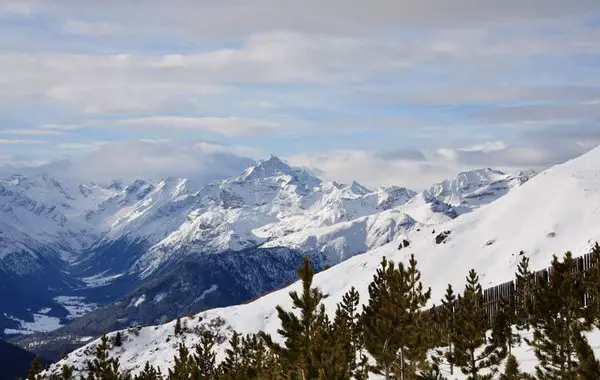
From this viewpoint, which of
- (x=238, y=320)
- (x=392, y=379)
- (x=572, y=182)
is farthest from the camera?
(x=238, y=320)

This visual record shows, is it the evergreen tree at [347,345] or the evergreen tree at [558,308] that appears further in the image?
the evergreen tree at [558,308]

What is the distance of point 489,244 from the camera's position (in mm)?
106875

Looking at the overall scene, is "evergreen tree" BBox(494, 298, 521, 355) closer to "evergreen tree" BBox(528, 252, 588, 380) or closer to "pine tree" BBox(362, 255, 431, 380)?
"pine tree" BBox(362, 255, 431, 380)

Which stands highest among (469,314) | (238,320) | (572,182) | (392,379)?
(572,182)

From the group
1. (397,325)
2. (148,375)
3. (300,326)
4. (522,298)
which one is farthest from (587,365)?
(148,375)

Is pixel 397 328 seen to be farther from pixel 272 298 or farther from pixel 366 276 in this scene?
pixel 272 298

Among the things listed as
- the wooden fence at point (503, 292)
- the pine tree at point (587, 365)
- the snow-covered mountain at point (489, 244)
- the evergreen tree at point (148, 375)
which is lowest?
the pine tree at point (587, 365)

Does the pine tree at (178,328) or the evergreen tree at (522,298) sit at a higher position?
the pine tree at (178,328)

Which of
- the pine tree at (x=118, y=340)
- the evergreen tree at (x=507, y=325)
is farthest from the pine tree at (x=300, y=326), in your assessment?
the pine tree at (x=118, y=340)

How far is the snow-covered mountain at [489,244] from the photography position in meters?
95.8

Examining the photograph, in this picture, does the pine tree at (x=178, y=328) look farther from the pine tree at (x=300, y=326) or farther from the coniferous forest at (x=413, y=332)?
the pine tree at (x=300, y=326)

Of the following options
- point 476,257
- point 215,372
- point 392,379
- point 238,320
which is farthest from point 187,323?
point 392,379

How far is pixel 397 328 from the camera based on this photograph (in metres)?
43.1

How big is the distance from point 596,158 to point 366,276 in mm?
42648
